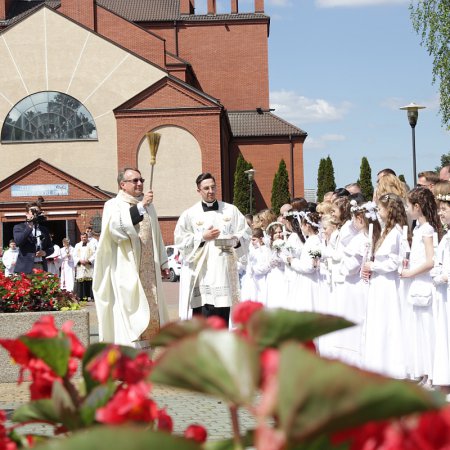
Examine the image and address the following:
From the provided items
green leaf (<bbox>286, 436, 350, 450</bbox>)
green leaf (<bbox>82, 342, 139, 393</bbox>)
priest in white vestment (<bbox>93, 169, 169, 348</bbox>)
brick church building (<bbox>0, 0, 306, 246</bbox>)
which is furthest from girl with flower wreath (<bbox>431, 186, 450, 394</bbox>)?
brick church building (<bbox>0, 0, 306, 246</bbox>)

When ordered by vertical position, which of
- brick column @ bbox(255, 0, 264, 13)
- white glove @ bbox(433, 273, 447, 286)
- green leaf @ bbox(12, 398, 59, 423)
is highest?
brick column @ bbox(255, 0, 264, 13)

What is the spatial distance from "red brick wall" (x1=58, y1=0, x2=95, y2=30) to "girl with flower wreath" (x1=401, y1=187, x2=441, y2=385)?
48.9 m

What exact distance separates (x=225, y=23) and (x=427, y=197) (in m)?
56.4

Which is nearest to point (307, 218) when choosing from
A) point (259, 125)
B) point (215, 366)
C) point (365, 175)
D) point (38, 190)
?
point (215, 366)

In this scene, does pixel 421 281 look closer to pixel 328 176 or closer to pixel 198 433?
pixel 198 433

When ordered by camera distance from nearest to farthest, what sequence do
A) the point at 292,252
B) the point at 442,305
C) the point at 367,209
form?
the point at 442,305
the point at 367,209
the point at 292,252

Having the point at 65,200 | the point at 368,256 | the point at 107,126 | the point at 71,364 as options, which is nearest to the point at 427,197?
the point at 368,256

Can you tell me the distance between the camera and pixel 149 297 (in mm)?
11266

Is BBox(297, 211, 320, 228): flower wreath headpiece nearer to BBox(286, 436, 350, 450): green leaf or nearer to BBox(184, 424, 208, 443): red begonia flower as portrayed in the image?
BBox(184, 424, 208, 443): red begonia flower

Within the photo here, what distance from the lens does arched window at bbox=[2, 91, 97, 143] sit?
50281 mm

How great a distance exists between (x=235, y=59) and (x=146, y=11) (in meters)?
7.58

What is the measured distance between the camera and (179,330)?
1.26 m

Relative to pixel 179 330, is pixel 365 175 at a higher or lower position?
higher

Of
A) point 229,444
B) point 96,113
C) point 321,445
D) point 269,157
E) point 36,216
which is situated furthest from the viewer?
point 269,157
